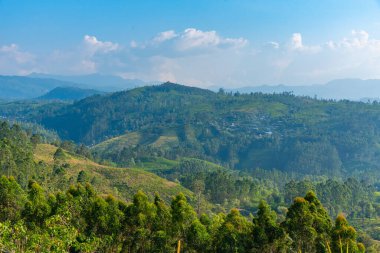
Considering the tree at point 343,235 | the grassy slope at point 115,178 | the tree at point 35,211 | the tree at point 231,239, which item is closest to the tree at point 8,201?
the tree at point 35,211

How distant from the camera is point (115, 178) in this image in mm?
107250

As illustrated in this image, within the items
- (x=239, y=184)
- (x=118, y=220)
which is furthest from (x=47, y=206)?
(x=239, y=184)

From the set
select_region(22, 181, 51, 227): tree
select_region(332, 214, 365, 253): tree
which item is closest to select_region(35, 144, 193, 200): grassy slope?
A: select_region(22, 181, 51, 227): tree

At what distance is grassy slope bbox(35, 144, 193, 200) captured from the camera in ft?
324

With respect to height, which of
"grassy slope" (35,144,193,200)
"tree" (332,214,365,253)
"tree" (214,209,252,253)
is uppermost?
"tree" (332,214,365,253)

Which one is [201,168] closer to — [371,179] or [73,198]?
[371,179]

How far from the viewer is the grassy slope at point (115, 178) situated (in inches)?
3893

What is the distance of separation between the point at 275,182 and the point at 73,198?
14143 cm

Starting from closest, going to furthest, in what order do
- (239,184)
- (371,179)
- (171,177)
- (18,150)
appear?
(18,150) < (239,184) < (171,177) < (371,179)

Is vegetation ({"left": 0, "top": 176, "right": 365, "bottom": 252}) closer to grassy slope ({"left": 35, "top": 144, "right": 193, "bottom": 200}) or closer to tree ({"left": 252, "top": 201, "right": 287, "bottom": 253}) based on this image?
tree ({"left": 252, "top": 201, "right": 287, "bottom": 253})

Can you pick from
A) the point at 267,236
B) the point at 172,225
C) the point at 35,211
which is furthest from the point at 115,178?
the point at 267,236

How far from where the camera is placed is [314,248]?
3466 centimetres

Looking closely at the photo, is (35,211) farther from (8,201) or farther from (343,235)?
(343,235)

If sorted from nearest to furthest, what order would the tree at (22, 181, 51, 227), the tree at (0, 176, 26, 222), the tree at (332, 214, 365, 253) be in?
the tree at (332, 214, 365, 253) < the tree at (22, 181, 51, 227) < the tree at (0, 176, 26, 222)
